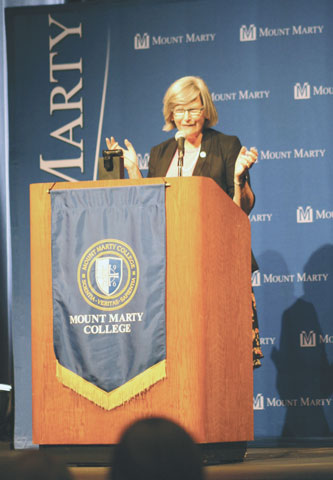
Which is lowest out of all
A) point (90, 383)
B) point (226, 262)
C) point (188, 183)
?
point (90, 383)

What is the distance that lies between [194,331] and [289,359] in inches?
100

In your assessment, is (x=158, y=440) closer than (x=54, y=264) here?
Yes

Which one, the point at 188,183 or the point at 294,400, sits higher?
the point at 188,183

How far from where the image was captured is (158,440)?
1121 millimetres

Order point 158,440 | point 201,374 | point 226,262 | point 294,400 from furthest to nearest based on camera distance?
point 294,400 < point 226,262 < point 201,374 < point 158,440

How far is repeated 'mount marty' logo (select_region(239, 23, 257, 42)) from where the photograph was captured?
203 inches

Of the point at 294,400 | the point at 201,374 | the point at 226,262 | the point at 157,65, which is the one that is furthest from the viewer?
the point at 157,65

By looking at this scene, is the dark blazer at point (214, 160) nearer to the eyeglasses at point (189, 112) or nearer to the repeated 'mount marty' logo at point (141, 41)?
the eyeglasses at point (189, 112)

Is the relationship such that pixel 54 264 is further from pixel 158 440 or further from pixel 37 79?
pixel 37 79

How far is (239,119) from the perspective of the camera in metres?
5.18

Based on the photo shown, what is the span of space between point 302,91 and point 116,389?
312 cm

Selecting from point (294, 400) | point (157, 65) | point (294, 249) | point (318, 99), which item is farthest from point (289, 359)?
point (157, 65)

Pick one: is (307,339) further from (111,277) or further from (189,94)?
(111,277)

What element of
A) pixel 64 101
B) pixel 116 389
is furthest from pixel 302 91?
pixel 116 389
